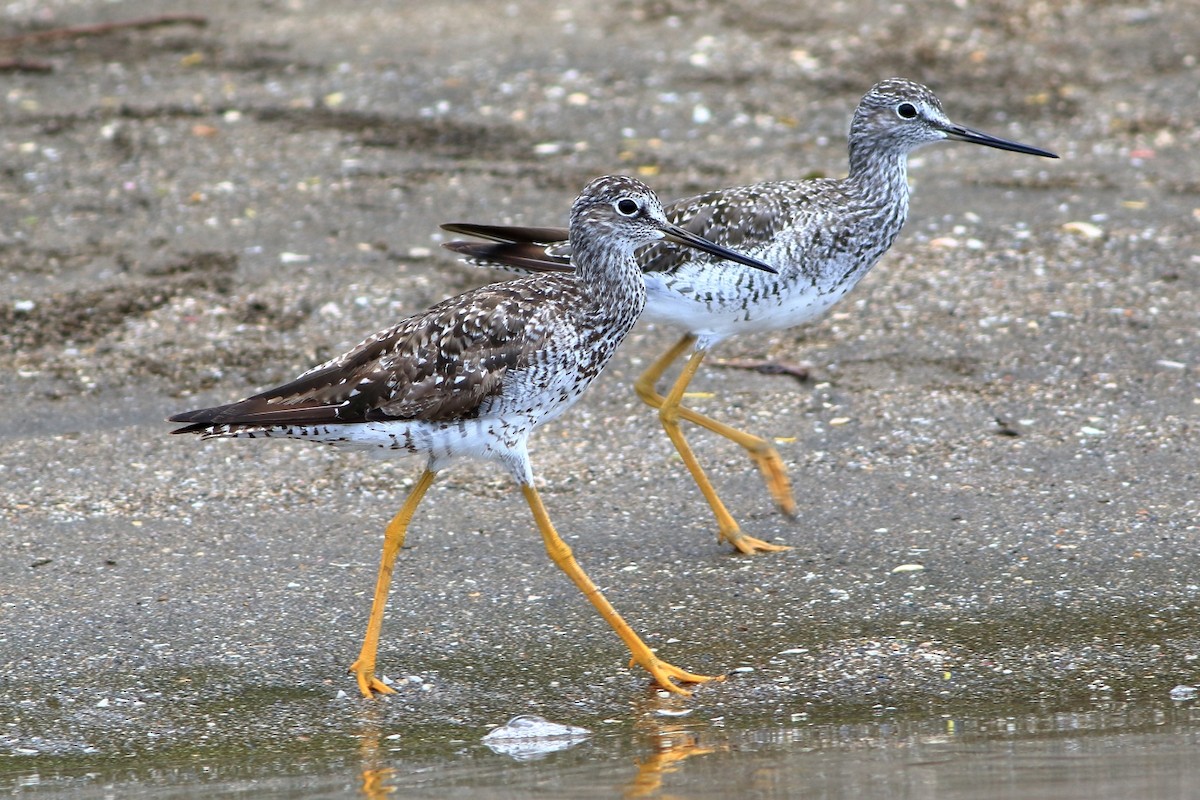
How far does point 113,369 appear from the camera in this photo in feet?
26.3

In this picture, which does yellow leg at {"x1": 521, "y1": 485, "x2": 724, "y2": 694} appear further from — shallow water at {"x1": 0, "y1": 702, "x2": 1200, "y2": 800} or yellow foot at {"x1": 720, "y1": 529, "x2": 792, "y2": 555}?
yellow foot at {"x1": 720, "y1": 529, "x2": 792, "y2": 555}

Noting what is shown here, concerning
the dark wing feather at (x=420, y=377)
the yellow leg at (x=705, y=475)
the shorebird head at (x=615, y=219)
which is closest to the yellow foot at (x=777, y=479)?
the yellow leg at (x=705, y=475)

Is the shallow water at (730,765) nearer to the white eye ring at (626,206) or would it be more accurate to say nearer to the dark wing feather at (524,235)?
the white eye ring at (626,206)

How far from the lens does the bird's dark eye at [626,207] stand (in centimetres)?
591

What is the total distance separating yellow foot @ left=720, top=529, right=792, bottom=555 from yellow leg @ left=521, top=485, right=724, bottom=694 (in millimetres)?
806

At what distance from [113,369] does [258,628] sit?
8.76 feet

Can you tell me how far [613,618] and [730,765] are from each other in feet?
3.01

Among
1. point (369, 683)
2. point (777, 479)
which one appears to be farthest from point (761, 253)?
point (369, 683)

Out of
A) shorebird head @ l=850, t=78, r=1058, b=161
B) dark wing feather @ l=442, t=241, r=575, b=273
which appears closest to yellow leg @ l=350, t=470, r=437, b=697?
dark wing feather @ l=442, t=241, r=575, b=273

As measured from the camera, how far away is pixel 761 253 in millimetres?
6742

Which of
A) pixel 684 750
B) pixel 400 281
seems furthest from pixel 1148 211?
pixel 684 750

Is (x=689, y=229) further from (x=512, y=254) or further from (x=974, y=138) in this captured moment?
(x=974, y=138)

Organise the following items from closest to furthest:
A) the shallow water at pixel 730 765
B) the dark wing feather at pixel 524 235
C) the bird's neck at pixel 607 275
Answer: the shallow water at pixel 730 765 < the bird's neck at pixel 607 275 < the dark wing feather at pixel 524 235

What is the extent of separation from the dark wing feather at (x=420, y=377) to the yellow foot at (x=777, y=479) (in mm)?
1438
